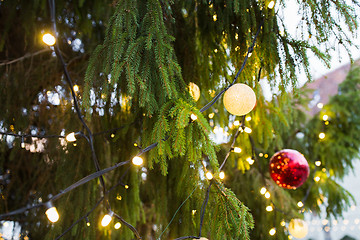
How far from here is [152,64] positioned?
1193 millimetres

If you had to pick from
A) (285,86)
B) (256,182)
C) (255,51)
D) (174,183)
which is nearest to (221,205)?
(174,183)

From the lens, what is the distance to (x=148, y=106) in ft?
3.69

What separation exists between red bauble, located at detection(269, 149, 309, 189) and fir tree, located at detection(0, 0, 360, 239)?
236 mm

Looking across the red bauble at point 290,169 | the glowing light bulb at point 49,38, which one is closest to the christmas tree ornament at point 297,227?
the red bauble at point 290,169

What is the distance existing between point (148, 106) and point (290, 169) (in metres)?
1.27

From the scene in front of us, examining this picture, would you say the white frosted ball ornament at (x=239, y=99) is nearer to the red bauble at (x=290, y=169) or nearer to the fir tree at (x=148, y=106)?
the fir tree at (x=148, y=106)

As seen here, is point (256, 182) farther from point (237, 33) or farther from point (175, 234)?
point (237, 33)

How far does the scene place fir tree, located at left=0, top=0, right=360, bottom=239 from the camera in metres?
1.13

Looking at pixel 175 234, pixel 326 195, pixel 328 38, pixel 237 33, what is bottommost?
pixel 326 195

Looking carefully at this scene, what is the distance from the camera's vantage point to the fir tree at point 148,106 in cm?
113

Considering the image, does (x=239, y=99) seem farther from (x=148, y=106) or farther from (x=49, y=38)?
(x=49, y=38)

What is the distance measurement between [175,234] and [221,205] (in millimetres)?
430

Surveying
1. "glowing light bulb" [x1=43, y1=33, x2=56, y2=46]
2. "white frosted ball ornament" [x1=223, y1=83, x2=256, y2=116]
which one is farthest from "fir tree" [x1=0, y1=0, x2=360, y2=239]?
"white frosted ball ornament" [x1=223, y1=83, x2=256, y2=116]

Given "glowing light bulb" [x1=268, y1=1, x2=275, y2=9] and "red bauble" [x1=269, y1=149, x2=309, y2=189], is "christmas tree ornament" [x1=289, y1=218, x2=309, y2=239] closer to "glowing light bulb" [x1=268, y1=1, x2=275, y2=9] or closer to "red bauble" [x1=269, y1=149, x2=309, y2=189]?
"red bauble" [x1=269, y1=149, x2=309, y2=189]
